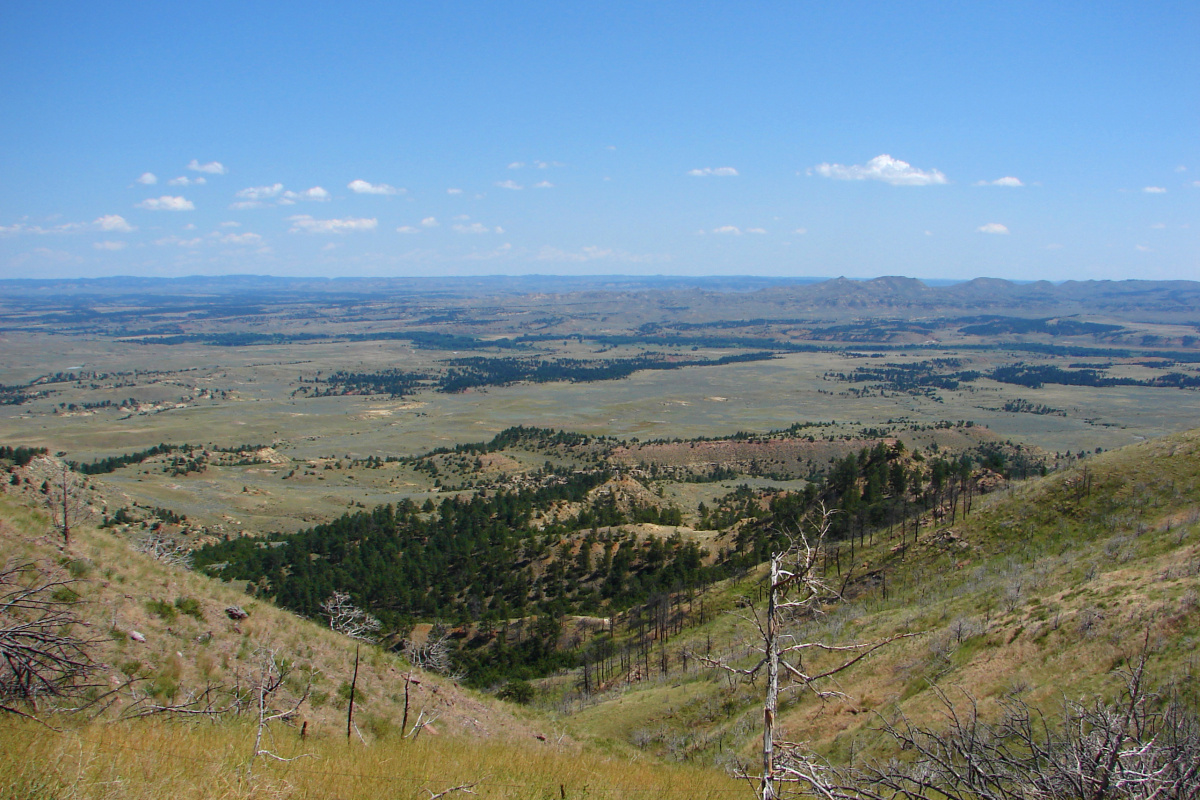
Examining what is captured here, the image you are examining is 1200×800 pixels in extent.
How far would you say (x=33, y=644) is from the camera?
31.8ft

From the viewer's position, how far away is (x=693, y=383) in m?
199

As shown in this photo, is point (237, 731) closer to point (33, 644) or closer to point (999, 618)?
point (33, 644)

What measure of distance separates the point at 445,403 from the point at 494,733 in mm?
156965

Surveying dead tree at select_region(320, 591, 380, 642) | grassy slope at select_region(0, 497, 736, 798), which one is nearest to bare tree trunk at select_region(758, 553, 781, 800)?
grassy slope at select_region(0, 497, 736, 798)

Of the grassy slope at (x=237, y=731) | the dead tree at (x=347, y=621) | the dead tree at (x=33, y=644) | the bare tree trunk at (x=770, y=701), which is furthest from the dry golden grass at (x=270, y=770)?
the dead tree at (x=347, y=621)

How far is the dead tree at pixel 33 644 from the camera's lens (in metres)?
6.79

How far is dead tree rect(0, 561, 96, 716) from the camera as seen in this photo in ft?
22.3

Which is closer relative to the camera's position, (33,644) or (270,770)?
(270,770)

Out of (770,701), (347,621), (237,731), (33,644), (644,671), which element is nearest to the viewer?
(770,701)

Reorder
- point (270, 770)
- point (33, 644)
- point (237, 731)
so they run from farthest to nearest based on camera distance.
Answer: point (33, 644) → point (237, 731) → point (270, 770)

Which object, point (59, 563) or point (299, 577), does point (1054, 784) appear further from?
point (299, 577)

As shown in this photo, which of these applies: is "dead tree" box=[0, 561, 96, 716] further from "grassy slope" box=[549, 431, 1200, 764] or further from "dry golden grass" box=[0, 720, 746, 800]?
"grassy slope" box=[549, 431, 1200, 764]

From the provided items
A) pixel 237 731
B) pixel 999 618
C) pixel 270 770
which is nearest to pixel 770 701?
pixel 270 770

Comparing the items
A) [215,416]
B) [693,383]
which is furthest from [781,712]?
[693,383]
